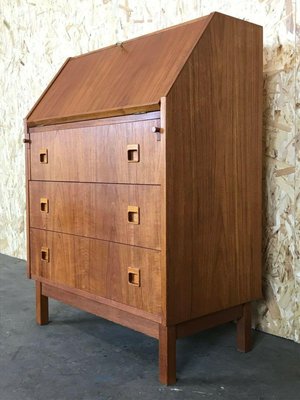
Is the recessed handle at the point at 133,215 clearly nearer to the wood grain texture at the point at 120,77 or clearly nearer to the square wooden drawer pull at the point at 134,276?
the square wooden drawer pull at the point at 134,276

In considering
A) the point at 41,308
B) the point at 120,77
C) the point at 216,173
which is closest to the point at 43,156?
the point at 120,77

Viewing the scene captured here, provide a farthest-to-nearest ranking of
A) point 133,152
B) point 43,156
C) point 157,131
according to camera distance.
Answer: point 43,156 → point 133,152 → point 157,131

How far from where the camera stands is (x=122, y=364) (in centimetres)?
204

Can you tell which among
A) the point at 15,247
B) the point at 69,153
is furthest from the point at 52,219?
the point at 15,247

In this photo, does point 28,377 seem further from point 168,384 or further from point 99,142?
point 99,142

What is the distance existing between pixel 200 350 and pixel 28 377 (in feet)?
2.51

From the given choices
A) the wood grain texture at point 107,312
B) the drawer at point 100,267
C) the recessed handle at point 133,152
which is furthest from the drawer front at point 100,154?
the wood grain texture at point 107,312

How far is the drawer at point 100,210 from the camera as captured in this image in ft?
6.06

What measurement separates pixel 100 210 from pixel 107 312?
17.7 inches

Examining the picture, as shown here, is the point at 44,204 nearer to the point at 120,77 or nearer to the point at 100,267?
the point at 100,267

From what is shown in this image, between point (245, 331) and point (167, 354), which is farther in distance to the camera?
point (245, 331)

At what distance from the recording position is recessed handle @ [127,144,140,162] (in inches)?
73.4

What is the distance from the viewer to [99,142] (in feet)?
6.73

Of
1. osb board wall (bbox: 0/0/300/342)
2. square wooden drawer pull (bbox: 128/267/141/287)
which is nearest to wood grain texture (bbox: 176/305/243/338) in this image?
square wooden drawer pull (bbox: 128/267/141/287)
